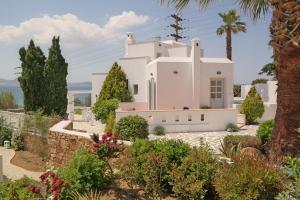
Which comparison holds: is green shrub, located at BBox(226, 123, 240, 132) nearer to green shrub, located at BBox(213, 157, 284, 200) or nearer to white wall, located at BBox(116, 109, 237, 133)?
white wall, located at BBox(116, 109, 237, 133)

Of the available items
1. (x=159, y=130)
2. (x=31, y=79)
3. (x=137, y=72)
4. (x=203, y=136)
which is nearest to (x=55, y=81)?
(x=31, y=79)

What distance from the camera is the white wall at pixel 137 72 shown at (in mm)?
25234

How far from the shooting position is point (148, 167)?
7.27 m

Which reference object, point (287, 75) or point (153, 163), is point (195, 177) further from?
point (287, 75)

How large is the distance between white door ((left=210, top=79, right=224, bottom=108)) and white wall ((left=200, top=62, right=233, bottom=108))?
28cm

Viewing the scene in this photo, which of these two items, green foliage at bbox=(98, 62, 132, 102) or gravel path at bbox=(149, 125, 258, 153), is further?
green foliage at bbox=(98, 62, 132, 102)

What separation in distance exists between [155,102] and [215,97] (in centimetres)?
458

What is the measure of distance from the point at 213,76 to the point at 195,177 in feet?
61.3

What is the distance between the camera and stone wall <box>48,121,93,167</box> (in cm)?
1170

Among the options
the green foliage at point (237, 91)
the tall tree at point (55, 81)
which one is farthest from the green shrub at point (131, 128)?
the green foliage at point (237, 91)

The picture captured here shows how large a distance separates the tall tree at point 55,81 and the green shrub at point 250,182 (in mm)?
17598

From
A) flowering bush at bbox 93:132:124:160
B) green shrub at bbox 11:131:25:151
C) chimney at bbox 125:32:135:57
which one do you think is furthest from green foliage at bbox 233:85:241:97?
flowering bush at bbox 93:132:124:160

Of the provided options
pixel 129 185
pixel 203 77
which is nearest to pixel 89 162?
pixel 129 185

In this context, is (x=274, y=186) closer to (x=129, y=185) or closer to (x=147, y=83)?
Answer: (x=129, y=185)
